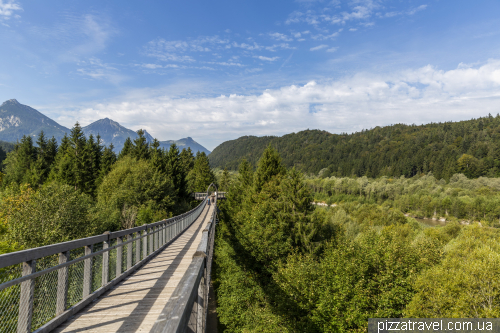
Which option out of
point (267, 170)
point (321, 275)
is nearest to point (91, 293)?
point (321, 275)

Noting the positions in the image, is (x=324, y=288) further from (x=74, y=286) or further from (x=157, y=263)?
(x=74, y=286)

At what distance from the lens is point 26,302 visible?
3.55 meters

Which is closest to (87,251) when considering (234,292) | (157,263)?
(157,263)

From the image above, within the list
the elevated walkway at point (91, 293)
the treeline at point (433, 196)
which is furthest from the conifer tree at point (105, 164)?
the treeline at point (433, 196)

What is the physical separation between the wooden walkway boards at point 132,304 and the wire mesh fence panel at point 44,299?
1.02 ft

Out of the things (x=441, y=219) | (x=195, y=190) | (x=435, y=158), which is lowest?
(x=441, y=219)

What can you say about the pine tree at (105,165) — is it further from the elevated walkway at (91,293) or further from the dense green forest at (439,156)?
the dense green forest at (439,156)

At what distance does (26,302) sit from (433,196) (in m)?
109

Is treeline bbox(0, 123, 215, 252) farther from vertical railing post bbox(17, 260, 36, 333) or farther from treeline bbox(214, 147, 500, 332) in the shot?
vertical railing post bbox(17, 260, 36, 333)

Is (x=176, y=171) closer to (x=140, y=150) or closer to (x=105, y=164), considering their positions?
(x=140, y=150)

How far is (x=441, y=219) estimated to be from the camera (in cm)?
8131

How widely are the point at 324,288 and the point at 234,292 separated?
741 cm

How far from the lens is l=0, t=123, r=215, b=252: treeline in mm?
20250

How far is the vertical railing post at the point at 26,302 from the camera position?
3480 millimetres
